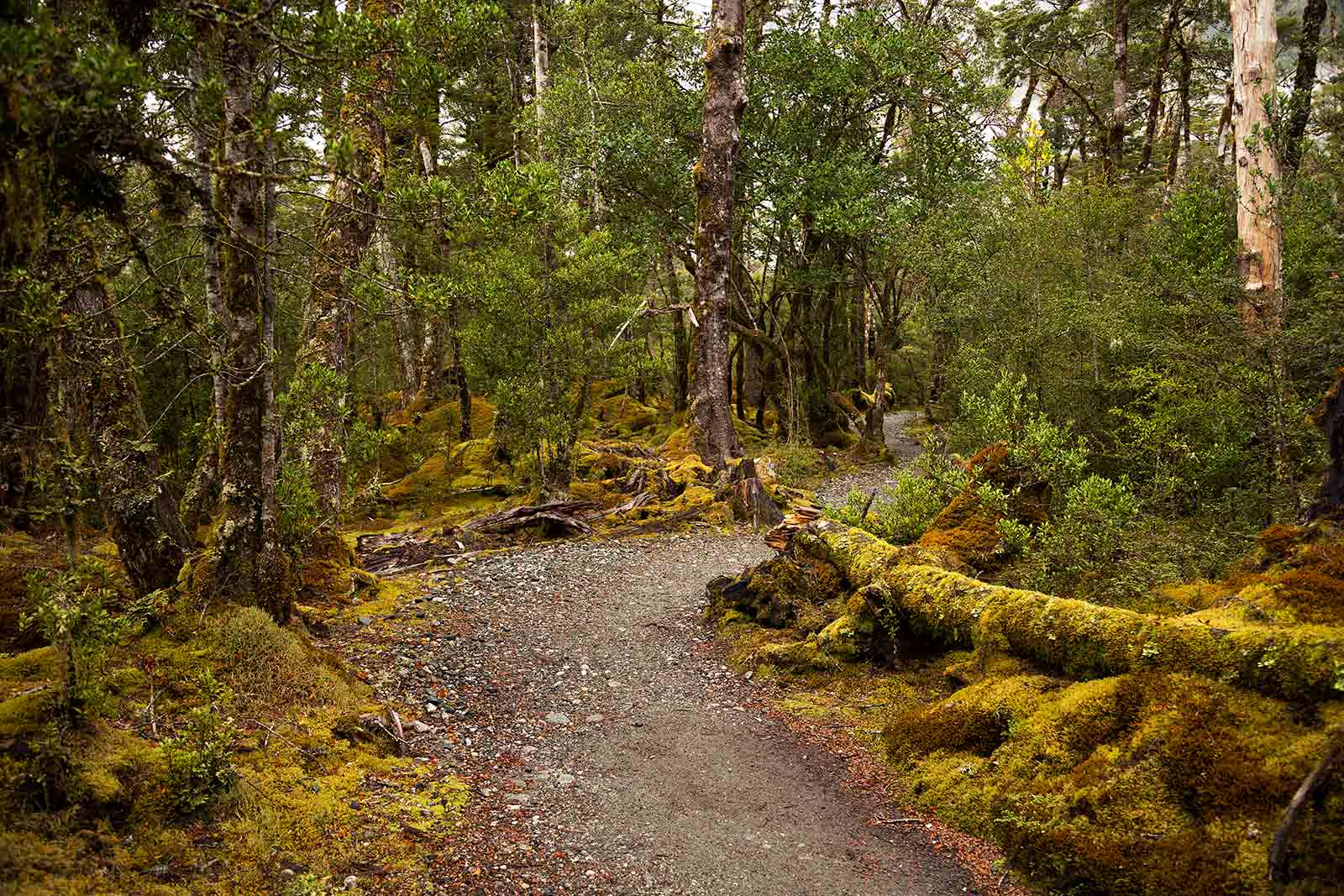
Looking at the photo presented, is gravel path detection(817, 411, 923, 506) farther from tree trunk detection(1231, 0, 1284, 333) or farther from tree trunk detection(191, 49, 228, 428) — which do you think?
tree trunk detection(191, 49, 228, 428)

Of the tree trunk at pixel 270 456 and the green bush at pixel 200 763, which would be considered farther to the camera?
the tree trunk at pixel 270 456

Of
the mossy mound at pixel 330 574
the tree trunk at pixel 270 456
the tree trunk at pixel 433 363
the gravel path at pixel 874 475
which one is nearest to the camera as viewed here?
the tree trunk at pixel 270 456

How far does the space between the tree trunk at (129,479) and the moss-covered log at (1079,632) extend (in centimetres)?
697

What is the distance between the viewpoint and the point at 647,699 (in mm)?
7457

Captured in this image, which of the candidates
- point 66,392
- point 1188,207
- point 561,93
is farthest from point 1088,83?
point 66,392

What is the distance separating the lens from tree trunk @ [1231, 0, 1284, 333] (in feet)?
36.1

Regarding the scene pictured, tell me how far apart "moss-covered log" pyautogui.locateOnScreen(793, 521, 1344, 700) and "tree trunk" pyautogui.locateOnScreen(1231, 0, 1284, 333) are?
24.0 ft

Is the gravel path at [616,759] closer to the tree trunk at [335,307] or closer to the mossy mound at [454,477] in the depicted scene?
the tree trunk at [335,307]

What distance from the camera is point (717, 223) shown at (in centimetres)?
1488

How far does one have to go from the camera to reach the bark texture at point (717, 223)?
1432cm

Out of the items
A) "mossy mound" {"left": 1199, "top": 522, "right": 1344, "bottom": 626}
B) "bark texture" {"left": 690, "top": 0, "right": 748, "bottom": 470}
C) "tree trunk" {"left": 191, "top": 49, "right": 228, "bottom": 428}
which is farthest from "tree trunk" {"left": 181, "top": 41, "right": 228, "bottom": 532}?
"bark texture" {"left": 690, "top": 0, "right": 748, "bottom": 470}

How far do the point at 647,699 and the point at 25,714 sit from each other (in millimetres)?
4966

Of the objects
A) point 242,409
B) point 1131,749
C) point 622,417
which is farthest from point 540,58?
point 1131,749

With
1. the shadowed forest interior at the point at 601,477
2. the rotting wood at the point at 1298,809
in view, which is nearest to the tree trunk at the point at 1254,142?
the shadowed forest interior at the point at 601,477
